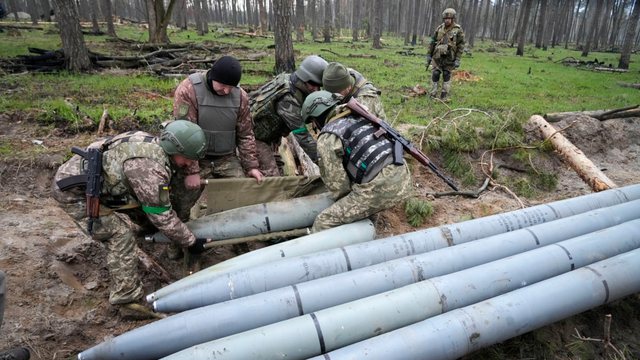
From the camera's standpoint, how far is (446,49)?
9102 millimetres

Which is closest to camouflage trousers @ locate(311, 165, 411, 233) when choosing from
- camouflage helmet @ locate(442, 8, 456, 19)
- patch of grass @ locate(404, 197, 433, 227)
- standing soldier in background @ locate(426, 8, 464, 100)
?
patch of grass @ locate(404, 197, 433, 227)

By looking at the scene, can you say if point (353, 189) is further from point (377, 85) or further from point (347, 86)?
point (377, 85)

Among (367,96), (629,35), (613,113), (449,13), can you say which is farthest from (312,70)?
(629,35)

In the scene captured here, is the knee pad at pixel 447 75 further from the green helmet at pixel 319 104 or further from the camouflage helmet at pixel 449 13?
the green helmet at pixel 319 104

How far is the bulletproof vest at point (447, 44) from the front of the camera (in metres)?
9.13

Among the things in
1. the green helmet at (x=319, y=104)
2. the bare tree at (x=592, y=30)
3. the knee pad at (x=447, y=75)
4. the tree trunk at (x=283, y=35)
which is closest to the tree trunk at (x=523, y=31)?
the bare tree at (x=592, y=30)

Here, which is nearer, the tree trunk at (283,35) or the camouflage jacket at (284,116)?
the camouflage jacket at (284,116)

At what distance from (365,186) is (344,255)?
2.62 feet

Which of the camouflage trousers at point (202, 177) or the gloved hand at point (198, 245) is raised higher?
the camouflage trousers at point (202, 177)

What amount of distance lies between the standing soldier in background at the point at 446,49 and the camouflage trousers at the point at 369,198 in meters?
6.12

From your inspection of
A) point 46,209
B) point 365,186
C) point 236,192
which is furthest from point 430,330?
point 46,209

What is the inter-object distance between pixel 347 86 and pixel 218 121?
1.44m

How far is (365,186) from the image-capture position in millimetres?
3869

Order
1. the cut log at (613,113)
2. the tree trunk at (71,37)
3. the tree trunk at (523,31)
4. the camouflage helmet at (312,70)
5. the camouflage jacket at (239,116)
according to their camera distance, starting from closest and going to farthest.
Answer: the camouflage jacket at (239,116), the camouflage helmet at (312,70), the cut log at (613,113), the tree trunk at (71,37), the tree trunk at (523,31)
